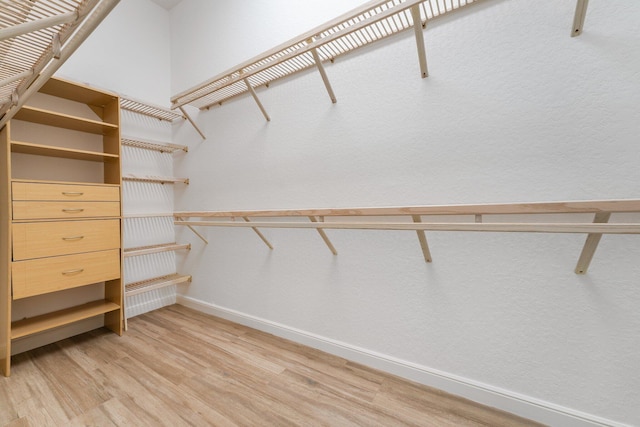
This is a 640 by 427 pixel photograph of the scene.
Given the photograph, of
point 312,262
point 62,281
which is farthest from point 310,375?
point 62,281

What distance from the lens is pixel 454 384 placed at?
121 centimetres

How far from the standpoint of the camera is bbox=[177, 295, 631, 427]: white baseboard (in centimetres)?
100

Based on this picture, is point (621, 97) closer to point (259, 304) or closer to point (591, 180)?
point (591, 180)

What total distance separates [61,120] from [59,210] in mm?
625

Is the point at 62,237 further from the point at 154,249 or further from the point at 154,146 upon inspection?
the point at 154,146

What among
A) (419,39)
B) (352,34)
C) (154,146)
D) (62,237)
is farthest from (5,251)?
(419,39)

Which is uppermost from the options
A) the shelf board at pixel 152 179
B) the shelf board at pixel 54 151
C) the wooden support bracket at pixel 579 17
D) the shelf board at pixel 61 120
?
the wooden support bracket at pixel 579 17

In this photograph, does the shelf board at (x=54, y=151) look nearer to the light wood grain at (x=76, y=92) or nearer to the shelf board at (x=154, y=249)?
the light wood grain at (x=76, y=92)

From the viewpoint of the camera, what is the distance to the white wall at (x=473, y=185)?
0.95 m

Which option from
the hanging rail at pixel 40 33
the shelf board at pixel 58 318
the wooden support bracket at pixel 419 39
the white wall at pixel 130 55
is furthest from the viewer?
the white wall at pixel 130 55

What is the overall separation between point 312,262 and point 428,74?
4.02ft

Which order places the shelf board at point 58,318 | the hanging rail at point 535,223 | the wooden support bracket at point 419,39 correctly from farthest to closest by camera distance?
the shelf board at point 58,318 → the wooden support bracket at point 419,39 → the hanging rail at point 535,223

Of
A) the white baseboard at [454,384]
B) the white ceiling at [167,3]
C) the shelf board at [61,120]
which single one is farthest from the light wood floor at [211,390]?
the white ceiling at [167,3]

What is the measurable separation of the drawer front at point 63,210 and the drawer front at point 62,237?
0.14ft
